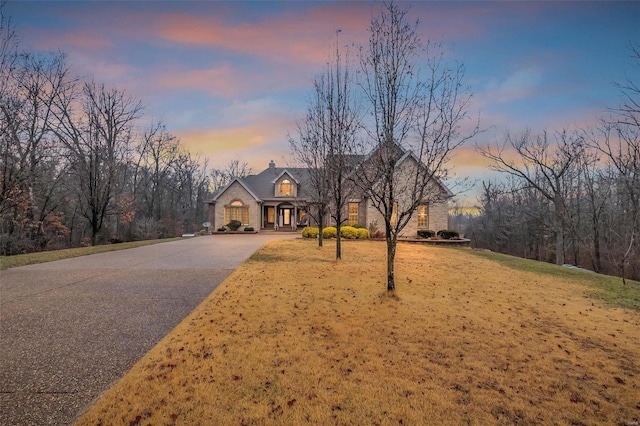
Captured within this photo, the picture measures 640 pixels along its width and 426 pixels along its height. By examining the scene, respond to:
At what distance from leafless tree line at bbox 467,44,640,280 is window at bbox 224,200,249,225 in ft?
72.5

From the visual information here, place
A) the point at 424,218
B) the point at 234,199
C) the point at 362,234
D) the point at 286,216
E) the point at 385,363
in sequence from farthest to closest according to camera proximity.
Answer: the point at 286,216 → the point at 234,199 → the point at 424,218 → the point at 362,234 → the point at 385,363

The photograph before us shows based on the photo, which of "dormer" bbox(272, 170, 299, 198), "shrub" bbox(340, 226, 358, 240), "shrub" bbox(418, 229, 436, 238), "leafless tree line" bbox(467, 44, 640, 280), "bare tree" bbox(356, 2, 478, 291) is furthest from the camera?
"dormer" bbox(272, 170, 299, 198)

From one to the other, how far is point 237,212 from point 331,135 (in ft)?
67.6

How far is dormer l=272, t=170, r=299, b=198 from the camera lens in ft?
102

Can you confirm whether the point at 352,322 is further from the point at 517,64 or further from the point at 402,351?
the point at 517,64

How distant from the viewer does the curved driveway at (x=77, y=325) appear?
3121mm

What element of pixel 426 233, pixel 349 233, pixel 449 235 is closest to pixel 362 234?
pixel 349 233

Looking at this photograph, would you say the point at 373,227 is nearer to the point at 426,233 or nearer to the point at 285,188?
the point at 426,233

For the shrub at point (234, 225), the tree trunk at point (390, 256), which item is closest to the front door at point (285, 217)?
the shrub at point (234, 225)

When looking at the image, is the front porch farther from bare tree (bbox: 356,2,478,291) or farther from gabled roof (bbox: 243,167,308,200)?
bare tree (bbox: 356,2,478,291)

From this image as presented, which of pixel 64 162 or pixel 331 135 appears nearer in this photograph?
pixel 331 135

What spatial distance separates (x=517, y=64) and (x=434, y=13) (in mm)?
8214

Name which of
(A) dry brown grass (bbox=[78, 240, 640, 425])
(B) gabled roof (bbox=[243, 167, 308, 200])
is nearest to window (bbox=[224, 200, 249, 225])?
(B) gabled roof (bbox=[243, 167, 308, 200])

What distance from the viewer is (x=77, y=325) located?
509cm
